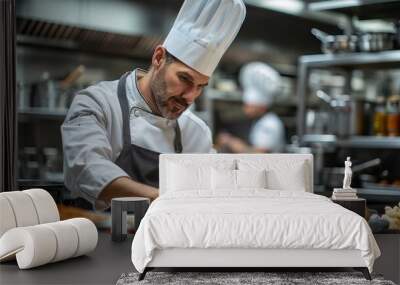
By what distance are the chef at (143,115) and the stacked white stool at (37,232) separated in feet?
3.58

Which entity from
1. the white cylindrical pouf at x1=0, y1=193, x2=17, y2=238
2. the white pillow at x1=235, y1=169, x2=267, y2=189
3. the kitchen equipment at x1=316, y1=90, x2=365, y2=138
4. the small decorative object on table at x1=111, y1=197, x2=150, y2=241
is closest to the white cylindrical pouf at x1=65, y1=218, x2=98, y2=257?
the white cylindrical pouf at x1=0, y1=193, x2=17, y2=238

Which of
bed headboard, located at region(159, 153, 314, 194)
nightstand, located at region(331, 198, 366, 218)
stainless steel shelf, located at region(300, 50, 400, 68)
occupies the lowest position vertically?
nightstand, located at region(331, 198, 366, 218)

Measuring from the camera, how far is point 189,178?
19.8ft

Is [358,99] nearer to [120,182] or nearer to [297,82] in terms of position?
[297,82]

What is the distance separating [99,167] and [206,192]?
1471mm

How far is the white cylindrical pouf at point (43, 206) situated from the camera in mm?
5438

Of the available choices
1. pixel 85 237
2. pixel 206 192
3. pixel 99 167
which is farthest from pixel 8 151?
pixel 206 192

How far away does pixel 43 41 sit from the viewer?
6.59m

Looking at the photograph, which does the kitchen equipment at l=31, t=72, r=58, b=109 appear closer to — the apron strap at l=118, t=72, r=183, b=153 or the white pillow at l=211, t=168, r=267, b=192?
the apron strap at l=118, t=72, r=183, b=153

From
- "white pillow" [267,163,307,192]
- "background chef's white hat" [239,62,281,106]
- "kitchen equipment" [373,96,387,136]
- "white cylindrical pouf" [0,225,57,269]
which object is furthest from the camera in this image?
"background chef's white hat" [239,62,281,106]

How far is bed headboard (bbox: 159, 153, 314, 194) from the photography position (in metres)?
6.29

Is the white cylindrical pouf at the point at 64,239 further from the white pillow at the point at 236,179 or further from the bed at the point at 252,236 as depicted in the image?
the white pillow at the point at 236,179

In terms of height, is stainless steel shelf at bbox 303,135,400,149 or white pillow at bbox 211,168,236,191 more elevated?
stainless steel shelf at bbox 303,135,400,149

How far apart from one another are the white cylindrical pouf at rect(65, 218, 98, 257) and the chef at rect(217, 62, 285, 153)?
194 centimetres
